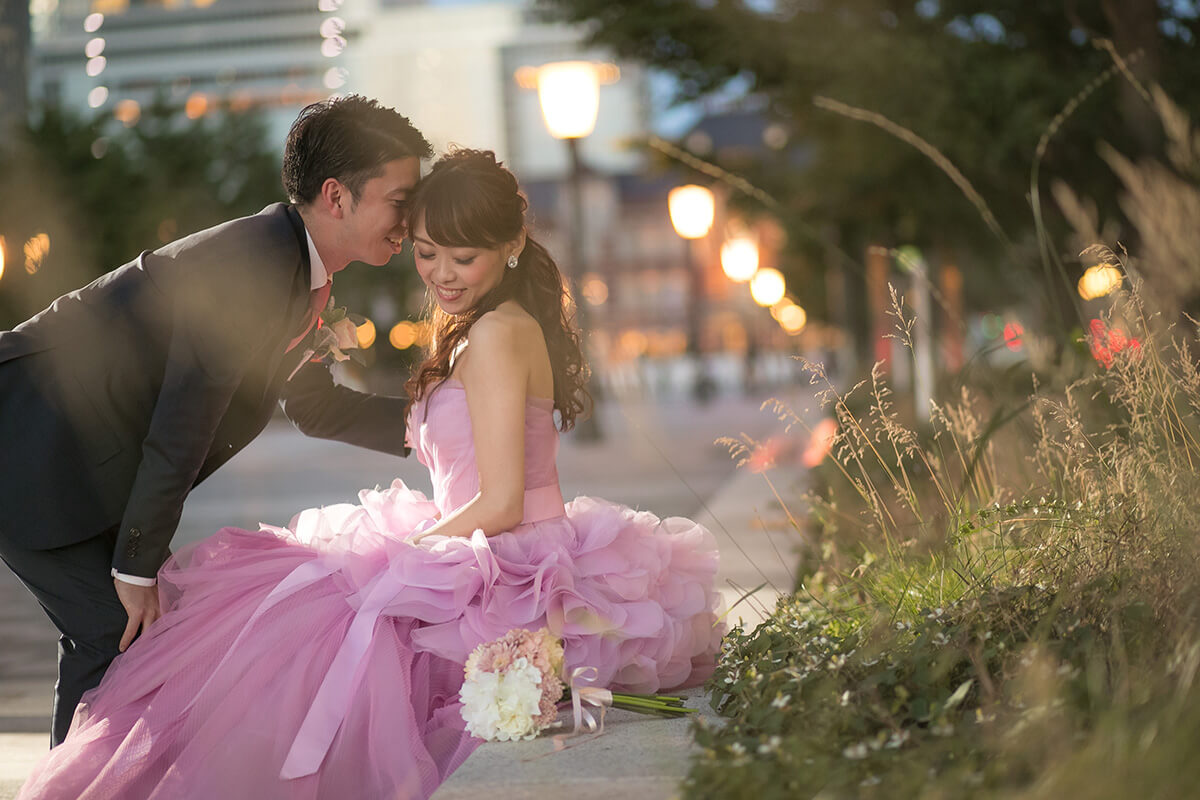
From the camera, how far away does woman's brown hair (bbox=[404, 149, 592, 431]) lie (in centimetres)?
335

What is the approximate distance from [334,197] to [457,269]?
1.21ft

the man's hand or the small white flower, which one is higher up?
the man's hand

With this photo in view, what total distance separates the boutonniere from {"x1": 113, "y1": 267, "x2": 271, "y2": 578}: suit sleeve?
2.29 feet

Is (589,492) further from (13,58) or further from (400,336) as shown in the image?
(400,336)

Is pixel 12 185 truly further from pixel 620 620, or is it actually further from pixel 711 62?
pixel 620 620

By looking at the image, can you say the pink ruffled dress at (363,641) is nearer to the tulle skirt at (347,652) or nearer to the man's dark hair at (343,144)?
the tulle skirt at (347,652)

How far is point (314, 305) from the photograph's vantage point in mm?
3494

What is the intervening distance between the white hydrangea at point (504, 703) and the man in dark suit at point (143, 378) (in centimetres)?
86

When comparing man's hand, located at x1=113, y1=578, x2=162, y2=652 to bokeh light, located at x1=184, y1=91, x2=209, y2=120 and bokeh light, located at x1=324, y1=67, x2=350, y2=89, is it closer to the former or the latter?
bokeh light, located at x1=184, y1=91, x2=209, y2=120

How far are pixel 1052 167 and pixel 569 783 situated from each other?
11.3 m

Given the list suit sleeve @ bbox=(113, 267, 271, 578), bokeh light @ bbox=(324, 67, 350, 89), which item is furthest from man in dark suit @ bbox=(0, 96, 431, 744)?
bokeh light @ bbox=(324, 67, 350, 89)

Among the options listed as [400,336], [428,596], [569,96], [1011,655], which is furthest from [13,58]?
[400,336]

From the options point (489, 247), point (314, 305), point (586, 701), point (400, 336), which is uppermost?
point (489, 247)

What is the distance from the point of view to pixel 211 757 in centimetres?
291
